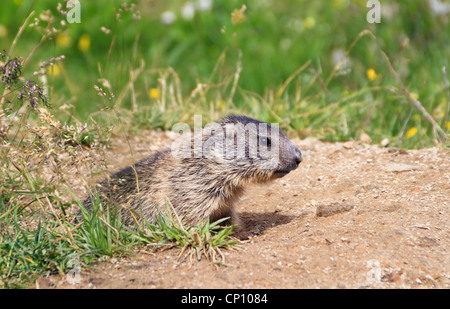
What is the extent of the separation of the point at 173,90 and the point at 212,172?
286cm

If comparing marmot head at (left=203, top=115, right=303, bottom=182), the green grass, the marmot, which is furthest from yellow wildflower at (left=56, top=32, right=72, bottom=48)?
marmot head at (left=203, top=115, right=303, bottom=182)

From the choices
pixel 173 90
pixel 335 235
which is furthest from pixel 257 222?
pixel 173 90

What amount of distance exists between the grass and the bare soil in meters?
0.20

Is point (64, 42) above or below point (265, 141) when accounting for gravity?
above

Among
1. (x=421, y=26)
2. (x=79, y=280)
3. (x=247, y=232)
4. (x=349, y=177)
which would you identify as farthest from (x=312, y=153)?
(x=421, y=26)

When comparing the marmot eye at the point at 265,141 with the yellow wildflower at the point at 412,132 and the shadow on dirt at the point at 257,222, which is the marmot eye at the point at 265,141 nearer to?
the shadow on dirt at the point at 257,222

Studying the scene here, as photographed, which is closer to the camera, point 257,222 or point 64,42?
point 257,222

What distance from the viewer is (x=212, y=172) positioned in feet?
14.8

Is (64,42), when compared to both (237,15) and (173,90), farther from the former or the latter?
(237,15)

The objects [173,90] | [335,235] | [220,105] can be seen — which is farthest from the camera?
[173,90]

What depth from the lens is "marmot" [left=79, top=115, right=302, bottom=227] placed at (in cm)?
446

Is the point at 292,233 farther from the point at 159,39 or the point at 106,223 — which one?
the point at 159,39

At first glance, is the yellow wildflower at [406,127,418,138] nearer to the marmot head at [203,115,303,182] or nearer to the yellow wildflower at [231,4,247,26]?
the marmot head at [203,115,303,182]

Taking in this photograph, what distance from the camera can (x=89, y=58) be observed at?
29.8ft
